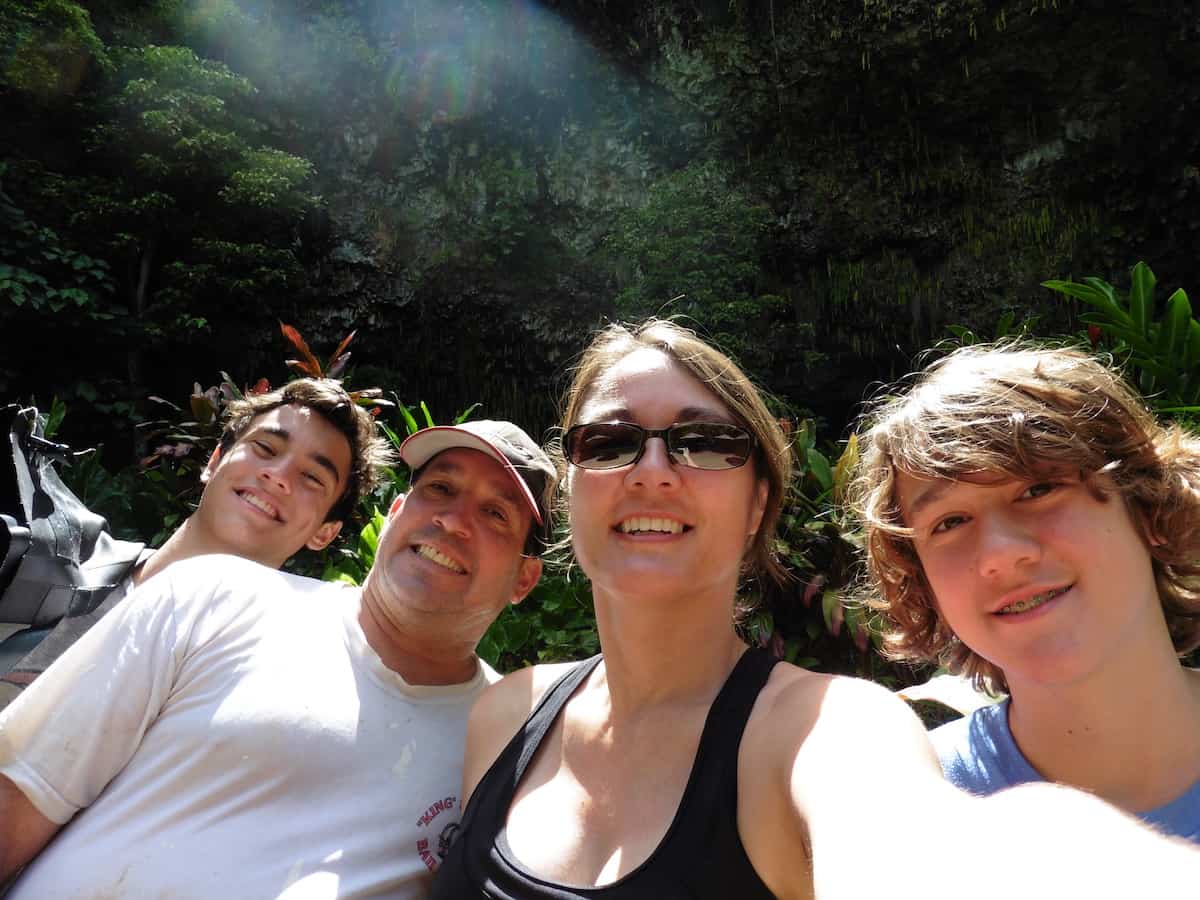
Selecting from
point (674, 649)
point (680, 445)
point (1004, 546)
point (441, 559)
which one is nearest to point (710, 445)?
point (680, 445)

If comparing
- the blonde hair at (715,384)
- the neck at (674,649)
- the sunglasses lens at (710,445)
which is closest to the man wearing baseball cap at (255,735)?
the blonde hair at (715,384)

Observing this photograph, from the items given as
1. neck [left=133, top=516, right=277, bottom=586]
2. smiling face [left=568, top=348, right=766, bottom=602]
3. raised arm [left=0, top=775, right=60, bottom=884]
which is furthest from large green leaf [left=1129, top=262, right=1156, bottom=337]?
raised arm [left=0, top=775, right=60, bottom=884]

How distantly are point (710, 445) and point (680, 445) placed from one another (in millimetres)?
62

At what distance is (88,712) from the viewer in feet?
4.90

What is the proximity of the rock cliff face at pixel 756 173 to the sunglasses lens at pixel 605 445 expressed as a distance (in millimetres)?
7706

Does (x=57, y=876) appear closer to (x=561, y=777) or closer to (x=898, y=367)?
(x=561, y=777)

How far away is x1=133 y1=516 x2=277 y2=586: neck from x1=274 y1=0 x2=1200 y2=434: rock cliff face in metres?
7.18

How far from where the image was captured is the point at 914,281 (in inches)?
429

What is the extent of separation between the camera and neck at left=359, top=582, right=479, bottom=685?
71.0 inches

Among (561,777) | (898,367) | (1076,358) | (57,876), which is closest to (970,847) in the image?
(561,777)

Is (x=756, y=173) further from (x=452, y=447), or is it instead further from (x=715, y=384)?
(x=715, y=384)

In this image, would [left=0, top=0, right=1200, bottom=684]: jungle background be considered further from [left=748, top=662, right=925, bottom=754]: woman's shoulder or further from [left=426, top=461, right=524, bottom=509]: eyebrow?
[left=748, top=662, right=925, bottom=754]: woman's shoulder

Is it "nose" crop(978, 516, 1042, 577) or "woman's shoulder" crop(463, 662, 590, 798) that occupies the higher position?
"nose" crop(978, 516, 1042, 577)

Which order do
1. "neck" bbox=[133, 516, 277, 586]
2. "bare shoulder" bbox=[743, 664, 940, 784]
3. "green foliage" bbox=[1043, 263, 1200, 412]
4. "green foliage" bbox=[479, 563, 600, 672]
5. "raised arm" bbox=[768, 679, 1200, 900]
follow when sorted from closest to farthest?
1. "raised arm" bbox=[768, 679, 1200, 900]
2. "bare shoulder" bbox=[743, 664, 940, 784]
3. "neck" bbox=[133, 516, 277, 586]
4. "green foliage" bbox=[1043, 263, 1200, 412]
5. "green foliage" bbox=[479, 563, 600, 672]
